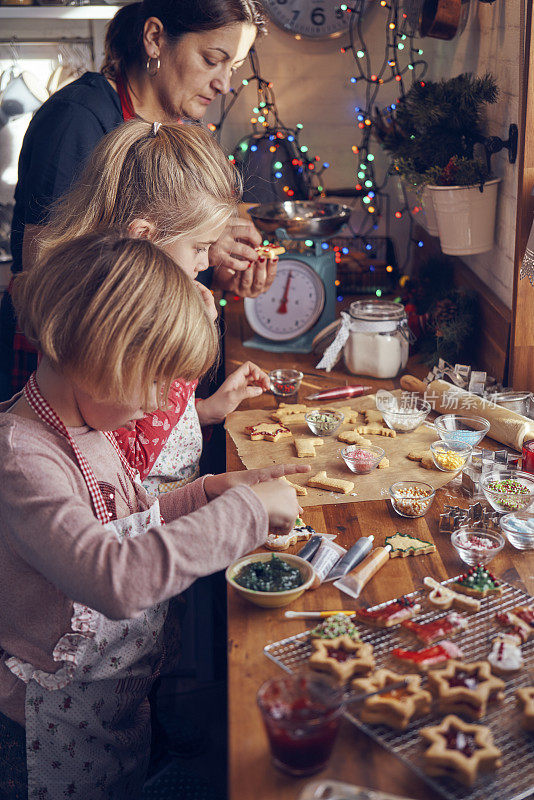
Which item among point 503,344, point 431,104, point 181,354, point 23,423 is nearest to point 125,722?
point 23,423

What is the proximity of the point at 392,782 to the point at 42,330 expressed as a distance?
0.85 m

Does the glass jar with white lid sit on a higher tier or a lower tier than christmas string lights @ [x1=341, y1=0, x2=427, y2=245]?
lower

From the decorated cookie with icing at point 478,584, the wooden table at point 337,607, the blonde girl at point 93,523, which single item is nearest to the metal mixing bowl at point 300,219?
the wooden table at point 337,607

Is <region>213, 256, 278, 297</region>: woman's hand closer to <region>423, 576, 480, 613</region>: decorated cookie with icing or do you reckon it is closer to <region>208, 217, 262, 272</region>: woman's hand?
<region>208, 217, 262, 272</region>: woman's hand

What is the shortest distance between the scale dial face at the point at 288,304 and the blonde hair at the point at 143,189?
868mm

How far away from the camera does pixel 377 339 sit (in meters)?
2.49

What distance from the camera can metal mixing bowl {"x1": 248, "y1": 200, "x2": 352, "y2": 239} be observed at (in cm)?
Result: 256

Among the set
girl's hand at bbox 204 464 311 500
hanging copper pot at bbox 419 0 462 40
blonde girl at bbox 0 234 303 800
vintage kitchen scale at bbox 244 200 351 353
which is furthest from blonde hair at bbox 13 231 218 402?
hanging copper pot at bbox 419 0 462 40

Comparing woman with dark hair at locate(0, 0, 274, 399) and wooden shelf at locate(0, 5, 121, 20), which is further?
wooden shelf at locate(0, 5, 121, 20)

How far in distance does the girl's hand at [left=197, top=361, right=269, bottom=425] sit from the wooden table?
6.8 inches

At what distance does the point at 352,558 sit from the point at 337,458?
523 mm

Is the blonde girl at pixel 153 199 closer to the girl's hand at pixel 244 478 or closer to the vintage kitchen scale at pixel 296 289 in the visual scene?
the girl's hand at pixel 244 478

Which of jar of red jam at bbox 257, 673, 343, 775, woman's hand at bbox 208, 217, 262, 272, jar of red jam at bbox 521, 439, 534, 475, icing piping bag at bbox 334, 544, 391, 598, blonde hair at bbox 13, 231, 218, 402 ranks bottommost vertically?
jar of red jam at bbox 521, 439, 534, 475

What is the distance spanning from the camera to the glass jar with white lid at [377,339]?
2488 mm
